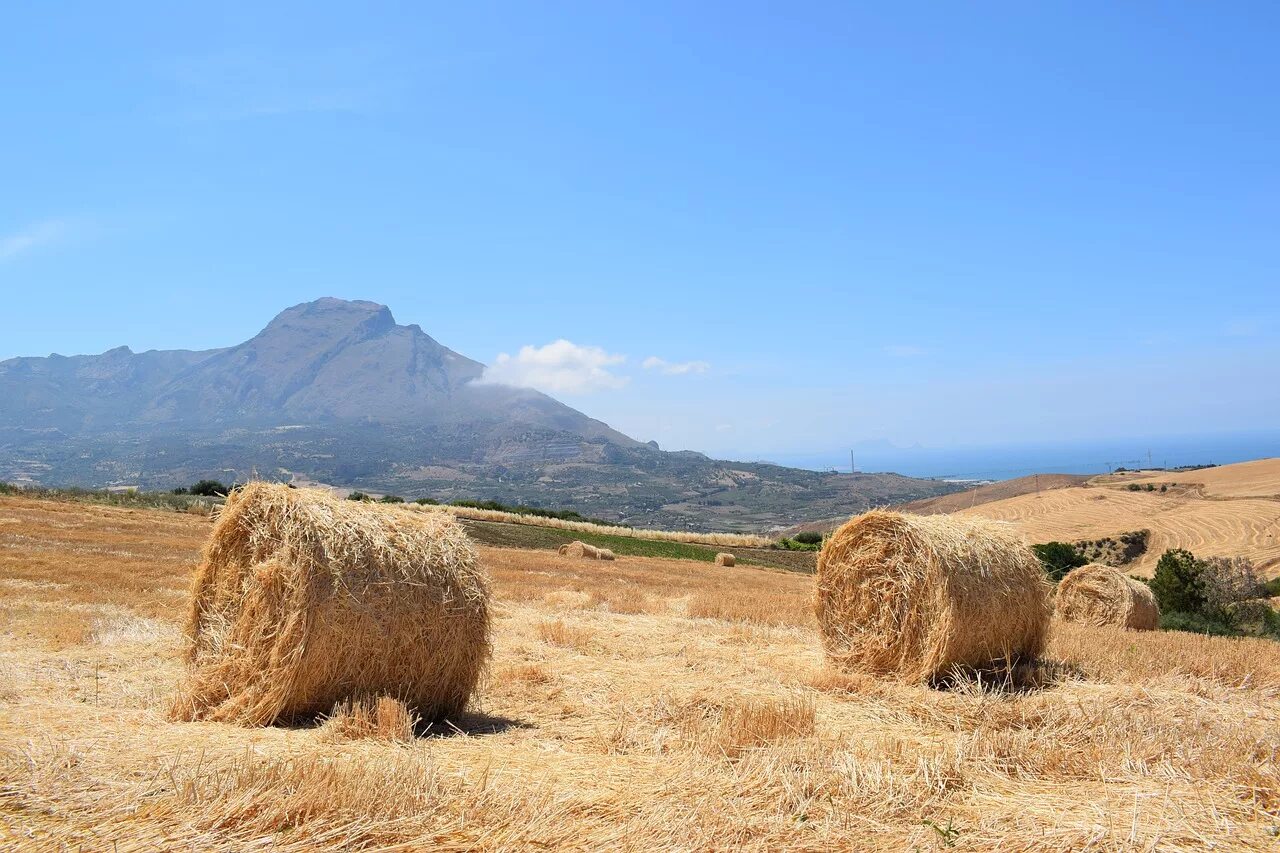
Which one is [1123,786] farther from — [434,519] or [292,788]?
[434,519]

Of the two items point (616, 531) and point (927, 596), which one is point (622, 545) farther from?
point (927, 596)

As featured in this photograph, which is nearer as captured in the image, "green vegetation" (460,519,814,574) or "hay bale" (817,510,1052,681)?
"hay bale" (817,510,1052,681)

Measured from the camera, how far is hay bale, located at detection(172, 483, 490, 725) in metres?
7.43

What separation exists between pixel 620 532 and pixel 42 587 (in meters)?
39.9

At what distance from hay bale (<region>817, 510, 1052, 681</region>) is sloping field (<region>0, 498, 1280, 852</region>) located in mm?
583

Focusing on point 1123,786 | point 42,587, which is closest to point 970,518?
point 1123,786

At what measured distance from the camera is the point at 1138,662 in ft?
35.0

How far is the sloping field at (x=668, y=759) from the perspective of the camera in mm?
4340

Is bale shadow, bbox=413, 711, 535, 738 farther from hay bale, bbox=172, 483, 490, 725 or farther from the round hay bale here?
the round hay bale

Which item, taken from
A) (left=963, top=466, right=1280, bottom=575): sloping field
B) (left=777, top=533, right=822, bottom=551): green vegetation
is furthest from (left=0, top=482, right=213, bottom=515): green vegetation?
(left=963, top=466, right=1280, bottom=575): sloping field

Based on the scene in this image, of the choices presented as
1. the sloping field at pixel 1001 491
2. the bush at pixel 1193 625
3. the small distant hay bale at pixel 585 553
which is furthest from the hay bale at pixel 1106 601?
the sloping field at pixel 1001 491

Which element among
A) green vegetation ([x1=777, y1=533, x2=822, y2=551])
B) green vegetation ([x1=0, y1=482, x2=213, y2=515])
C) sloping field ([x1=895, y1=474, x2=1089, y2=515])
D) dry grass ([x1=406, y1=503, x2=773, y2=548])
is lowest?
green vegetation ([x1=777, y1=533, x2=822, y2=551])

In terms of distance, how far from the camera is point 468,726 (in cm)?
775

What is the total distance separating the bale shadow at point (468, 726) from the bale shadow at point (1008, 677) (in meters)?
4.79
